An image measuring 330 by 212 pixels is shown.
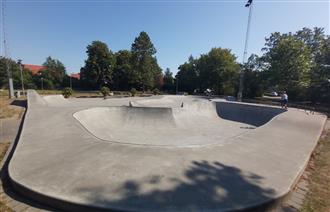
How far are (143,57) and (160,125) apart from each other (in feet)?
118

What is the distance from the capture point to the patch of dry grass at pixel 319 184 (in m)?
3.80

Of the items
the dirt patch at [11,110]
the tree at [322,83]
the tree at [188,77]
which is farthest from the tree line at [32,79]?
the tree at [322,83]

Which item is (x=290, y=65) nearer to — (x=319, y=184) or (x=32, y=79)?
(x=319, y=184)

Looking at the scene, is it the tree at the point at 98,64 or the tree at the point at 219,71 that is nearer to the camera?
the tree at the point at 219,71

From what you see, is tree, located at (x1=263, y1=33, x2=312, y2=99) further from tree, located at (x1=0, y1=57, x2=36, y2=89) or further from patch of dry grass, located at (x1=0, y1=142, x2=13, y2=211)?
tree, located at (x1=0, y1=57, x2=36, y2=89)

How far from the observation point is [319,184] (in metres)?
4.68

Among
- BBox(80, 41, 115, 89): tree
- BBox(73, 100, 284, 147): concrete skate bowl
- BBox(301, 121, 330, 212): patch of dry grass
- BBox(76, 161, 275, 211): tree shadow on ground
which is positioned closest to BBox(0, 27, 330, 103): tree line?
BBox(80, 41, 115, 89): tree

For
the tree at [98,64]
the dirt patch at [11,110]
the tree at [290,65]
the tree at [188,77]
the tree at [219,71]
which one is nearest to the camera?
the dirt patch at [11,110]

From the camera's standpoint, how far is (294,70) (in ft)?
90.5

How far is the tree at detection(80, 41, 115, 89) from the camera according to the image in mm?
46812

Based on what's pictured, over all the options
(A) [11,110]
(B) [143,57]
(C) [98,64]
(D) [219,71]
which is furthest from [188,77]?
(A) [11,110]

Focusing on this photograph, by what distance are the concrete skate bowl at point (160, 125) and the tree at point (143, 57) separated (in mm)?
30214

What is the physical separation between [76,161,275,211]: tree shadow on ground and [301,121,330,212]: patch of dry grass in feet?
2.87

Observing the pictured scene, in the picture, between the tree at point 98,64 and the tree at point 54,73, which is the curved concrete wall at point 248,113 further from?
the tree at point 54,73
